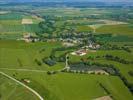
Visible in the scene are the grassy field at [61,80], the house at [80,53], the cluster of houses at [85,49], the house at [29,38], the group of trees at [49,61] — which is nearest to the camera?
the grassy field at [61,80]

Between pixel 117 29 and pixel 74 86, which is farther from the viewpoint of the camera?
pixel 117 29

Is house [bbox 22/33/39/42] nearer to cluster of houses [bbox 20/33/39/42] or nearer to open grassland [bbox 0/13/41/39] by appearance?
cluster of houses [bbox 20/33/39/42]

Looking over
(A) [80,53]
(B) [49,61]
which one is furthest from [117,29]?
(B) [49,61]

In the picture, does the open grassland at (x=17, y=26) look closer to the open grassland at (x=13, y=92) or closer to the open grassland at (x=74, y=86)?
the open grassland at (x=74, y=86)

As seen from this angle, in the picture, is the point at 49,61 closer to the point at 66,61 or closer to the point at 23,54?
the point at 66,61

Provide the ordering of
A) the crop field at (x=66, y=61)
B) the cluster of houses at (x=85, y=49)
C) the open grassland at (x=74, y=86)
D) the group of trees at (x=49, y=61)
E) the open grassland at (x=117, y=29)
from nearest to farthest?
the open grassland at (x=74, y=86) → the crop field at (x=66, y=61) → the group of trees at (x=49, y=61) → the cluster of houses at (x=85, y=49) → the open grassland at (x=117, y=29)

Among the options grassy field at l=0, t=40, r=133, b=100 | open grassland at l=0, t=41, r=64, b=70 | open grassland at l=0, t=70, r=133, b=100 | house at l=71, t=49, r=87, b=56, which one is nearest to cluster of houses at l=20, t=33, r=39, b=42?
open grassland at l=0, t=41, r=64, b=70

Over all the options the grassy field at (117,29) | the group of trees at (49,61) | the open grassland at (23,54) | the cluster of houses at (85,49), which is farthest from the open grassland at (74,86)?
the grassy field at (117,29)

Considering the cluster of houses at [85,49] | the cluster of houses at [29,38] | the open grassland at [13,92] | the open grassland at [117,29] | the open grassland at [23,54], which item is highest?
the open grassland at [13,92]
